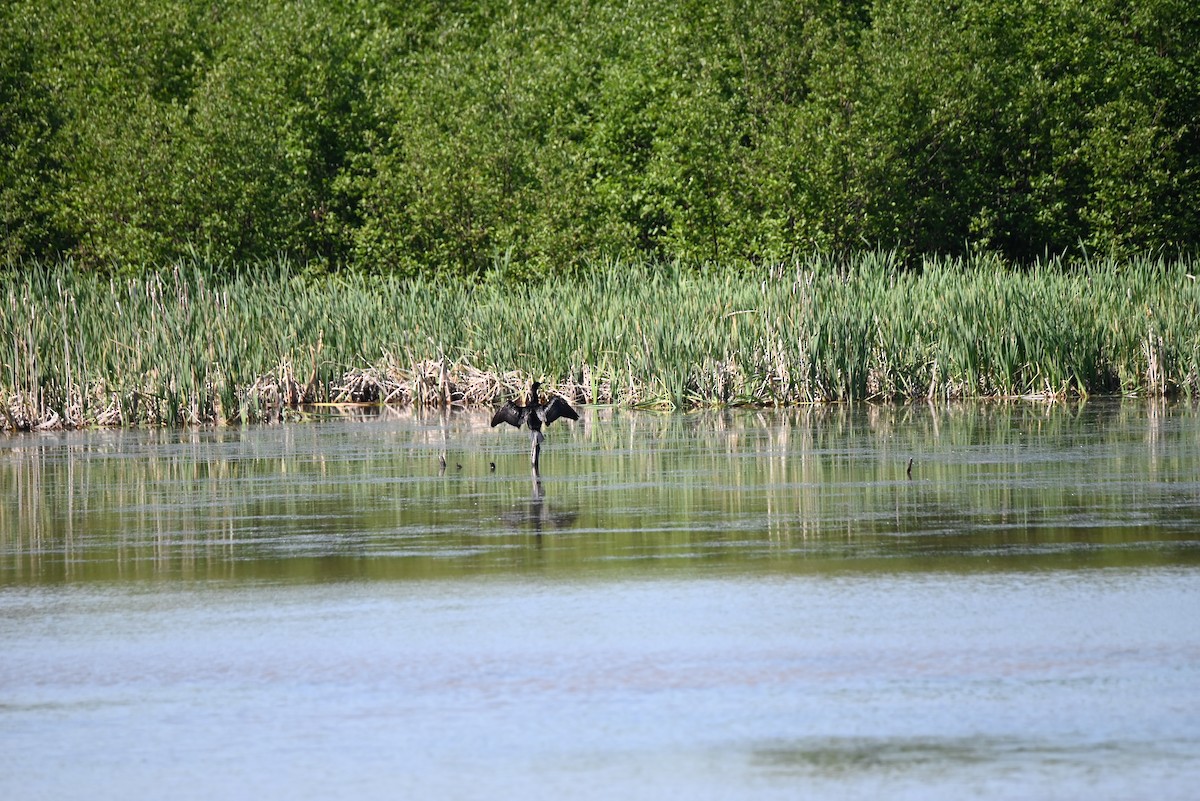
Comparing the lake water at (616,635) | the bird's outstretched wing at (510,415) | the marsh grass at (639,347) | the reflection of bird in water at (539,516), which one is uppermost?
the marsh grass at (639,347)

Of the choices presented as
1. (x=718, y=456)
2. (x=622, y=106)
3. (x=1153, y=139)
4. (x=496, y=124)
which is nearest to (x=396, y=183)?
(x=496, y=124)

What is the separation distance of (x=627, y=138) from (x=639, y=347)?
21485 millimetres

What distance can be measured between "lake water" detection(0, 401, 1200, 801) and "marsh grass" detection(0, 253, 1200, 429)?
6412 mm

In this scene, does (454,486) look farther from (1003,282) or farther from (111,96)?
(111,96)

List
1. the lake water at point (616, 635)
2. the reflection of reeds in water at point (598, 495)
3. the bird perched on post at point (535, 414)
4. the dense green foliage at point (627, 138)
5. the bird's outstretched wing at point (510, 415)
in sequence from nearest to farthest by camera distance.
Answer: the lake water at point (616, 635), the reflection of reeds in water at point (598, 495), the bird perched on post at point (535, 414), the bird's outstretched wing at point (510, 415), the dense green foliage at point (627, 138)

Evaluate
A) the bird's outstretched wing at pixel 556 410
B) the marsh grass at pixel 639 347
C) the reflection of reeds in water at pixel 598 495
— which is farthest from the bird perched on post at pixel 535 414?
the marsh grass at pixel 639 347

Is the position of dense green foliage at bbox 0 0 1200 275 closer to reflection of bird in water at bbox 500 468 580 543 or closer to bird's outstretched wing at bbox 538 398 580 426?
bird's outstretched wing at bbox 538 398 580 426

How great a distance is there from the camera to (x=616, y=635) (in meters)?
Result: 6.63

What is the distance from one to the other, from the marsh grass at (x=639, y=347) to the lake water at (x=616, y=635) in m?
6.41

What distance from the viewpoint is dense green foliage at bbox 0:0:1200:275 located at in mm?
36156

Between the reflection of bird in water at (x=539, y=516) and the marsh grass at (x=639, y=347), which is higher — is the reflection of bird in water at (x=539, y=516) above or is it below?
below

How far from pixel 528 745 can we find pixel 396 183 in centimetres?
3598

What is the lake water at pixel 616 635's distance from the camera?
5.01 meters

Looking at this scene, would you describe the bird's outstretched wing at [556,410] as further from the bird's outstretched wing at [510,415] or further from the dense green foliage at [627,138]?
the dense green foliage at [627,138]
